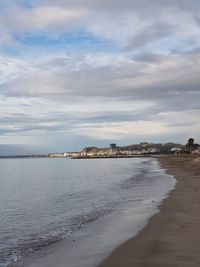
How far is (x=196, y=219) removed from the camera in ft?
47.2

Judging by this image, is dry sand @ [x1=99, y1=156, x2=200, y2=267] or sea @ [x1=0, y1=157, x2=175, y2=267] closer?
dry sand @ [x1=99, y1=156, x2=200, y2=267]

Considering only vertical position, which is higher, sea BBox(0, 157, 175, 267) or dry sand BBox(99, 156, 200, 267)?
dry sand BBox(99, 156, 200, 267)

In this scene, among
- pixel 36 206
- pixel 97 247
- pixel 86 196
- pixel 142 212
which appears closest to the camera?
pixel 97 247

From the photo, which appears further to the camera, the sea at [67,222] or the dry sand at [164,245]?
the sea at [67,222]

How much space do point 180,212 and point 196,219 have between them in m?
2.29

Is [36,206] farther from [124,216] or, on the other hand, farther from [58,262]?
[58,262]

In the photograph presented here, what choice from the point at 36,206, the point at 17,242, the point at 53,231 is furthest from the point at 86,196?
the point at 17,242

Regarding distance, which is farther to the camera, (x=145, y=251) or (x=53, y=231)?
(x=53, y=231)

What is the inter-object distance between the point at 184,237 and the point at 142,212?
630cm

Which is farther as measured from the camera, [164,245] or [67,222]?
[67,222]

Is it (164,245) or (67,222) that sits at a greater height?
(164,245)

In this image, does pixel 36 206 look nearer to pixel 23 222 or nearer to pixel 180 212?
pixel 23 222

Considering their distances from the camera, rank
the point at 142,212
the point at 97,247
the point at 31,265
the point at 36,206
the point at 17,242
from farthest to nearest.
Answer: the point at 36,206 → the point at 142,212 → the point at 17,242 → the point at 97,247 → the point at 31,265

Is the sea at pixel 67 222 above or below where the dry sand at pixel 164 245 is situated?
below
